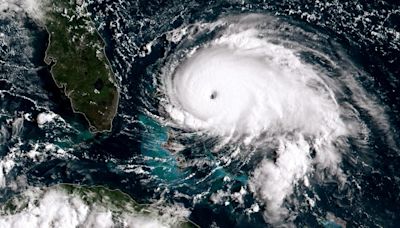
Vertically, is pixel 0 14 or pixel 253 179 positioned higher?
pixel 0 14

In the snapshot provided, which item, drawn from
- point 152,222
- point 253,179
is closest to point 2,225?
point 152,222

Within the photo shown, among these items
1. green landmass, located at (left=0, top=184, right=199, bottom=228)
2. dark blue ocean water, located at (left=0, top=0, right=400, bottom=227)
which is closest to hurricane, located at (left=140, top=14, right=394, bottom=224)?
dark blue ocean water, located at (left=0, top=0, right=400, bottom=227)

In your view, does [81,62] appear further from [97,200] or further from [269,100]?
[269,100]

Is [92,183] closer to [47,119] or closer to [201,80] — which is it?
[47,119]

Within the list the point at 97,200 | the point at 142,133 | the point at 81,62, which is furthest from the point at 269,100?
the point at 97,200

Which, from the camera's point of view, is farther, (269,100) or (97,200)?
(97,200)

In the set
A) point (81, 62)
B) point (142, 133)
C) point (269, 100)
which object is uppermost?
point (81, 62)

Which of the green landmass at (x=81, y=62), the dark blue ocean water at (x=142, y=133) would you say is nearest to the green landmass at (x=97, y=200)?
the dark blue ocean water at (x=142, y=133)
